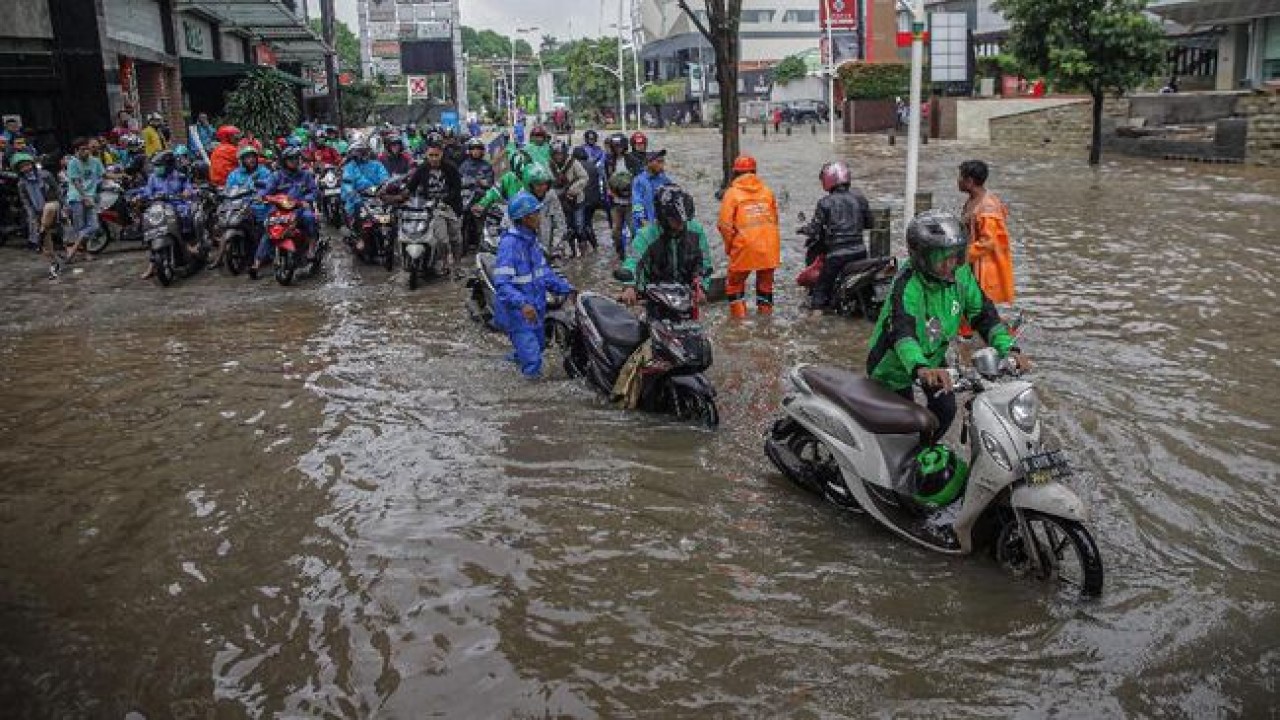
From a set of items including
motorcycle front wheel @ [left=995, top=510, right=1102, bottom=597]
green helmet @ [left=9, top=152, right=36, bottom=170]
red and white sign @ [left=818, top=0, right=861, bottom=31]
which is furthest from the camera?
red and white sign @ [left=818, top=0, right=861, bottom=31]

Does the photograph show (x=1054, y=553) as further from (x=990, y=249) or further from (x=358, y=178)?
(x=358, y=178)

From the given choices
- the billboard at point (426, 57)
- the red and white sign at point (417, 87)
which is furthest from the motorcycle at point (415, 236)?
the billboard at point (426, 57)

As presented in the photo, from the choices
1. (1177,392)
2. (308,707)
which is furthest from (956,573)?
(1177,392)

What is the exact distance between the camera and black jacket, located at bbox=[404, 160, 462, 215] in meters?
12.8

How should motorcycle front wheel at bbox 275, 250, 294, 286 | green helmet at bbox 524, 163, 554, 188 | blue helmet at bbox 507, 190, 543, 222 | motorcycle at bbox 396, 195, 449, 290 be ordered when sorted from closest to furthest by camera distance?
blue helmet at bbox 507, 190, 543, 222
green helmet at bbox 524, 163, 554, 188
motorcycle at bbox 396, 195, 449, 290
motorcycle front wheel at bbox 275, 250, 294, 286

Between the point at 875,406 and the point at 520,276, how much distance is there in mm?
3786

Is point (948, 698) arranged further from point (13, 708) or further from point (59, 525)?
point (59, 525)

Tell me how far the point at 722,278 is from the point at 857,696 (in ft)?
25.9

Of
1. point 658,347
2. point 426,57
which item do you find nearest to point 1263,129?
point 658,347

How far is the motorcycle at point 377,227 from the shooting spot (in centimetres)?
1362

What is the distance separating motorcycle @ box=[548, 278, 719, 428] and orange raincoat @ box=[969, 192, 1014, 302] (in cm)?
220

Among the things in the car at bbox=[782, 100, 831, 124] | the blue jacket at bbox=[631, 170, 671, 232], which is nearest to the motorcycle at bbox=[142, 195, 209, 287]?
→ the blue jacket at bbox=[631, 170, 671, 232]

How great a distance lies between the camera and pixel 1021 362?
4.73 meters

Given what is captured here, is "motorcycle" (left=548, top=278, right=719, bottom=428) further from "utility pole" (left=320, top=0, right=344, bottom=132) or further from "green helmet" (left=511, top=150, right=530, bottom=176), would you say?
"utility pole" (left=320, top=0, right=344, bottom=132)
